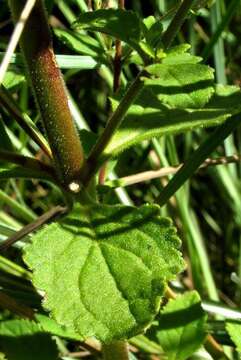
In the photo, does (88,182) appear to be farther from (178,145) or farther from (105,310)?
(178,145)

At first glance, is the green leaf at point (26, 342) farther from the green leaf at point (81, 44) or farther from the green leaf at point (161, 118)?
the green leaf at point (81, 44)

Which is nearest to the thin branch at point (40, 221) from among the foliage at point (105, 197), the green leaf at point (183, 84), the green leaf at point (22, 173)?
the foliage at point (105, 197)

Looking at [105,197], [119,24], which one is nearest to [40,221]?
[105,197]

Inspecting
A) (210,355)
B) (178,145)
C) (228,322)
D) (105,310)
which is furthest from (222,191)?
(105,310)

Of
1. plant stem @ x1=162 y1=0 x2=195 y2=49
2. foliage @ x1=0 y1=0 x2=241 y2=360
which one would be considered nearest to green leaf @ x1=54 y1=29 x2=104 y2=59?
foliage @ x1=0 y1=0 x2=241 y2=360

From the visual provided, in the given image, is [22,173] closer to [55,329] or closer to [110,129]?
[110,129]

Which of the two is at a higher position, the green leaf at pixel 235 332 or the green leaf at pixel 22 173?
the green leaf at pixel 22 173

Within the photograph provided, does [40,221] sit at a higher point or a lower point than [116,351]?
higher
